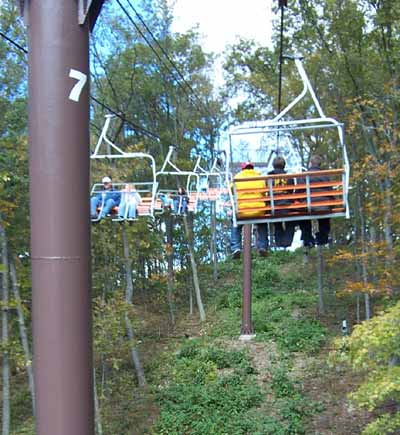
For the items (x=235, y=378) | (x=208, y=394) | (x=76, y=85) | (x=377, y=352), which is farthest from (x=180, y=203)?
(x=76, y=85)

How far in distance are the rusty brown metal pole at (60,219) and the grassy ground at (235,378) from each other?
891 centimetres

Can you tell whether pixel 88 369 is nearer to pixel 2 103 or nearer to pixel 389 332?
pixel 389 332

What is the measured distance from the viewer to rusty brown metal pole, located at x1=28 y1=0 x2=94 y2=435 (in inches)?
61.6

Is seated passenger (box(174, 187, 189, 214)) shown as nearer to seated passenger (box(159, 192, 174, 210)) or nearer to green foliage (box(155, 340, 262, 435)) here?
seated passenger (box(159, 192, 174, 210))

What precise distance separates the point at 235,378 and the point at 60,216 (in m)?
13.9

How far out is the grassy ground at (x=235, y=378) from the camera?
12789 millimetres

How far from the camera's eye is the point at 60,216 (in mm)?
1606

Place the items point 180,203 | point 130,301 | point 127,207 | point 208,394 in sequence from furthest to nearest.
A: point 130,301 < point 208,394 < point 180,203 < point 127,207

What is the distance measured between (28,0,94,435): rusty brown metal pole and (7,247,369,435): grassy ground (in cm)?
891

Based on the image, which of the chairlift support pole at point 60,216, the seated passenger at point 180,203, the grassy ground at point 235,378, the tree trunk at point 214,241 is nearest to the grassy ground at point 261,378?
the grassy ground at point 235,378

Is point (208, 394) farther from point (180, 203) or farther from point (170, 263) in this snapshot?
point (170, 263)

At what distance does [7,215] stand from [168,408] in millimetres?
6334

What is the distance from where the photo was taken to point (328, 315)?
63.3 feet

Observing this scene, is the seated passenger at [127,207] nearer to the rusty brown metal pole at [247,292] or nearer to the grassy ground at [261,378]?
the grassy ground at [261,378]
